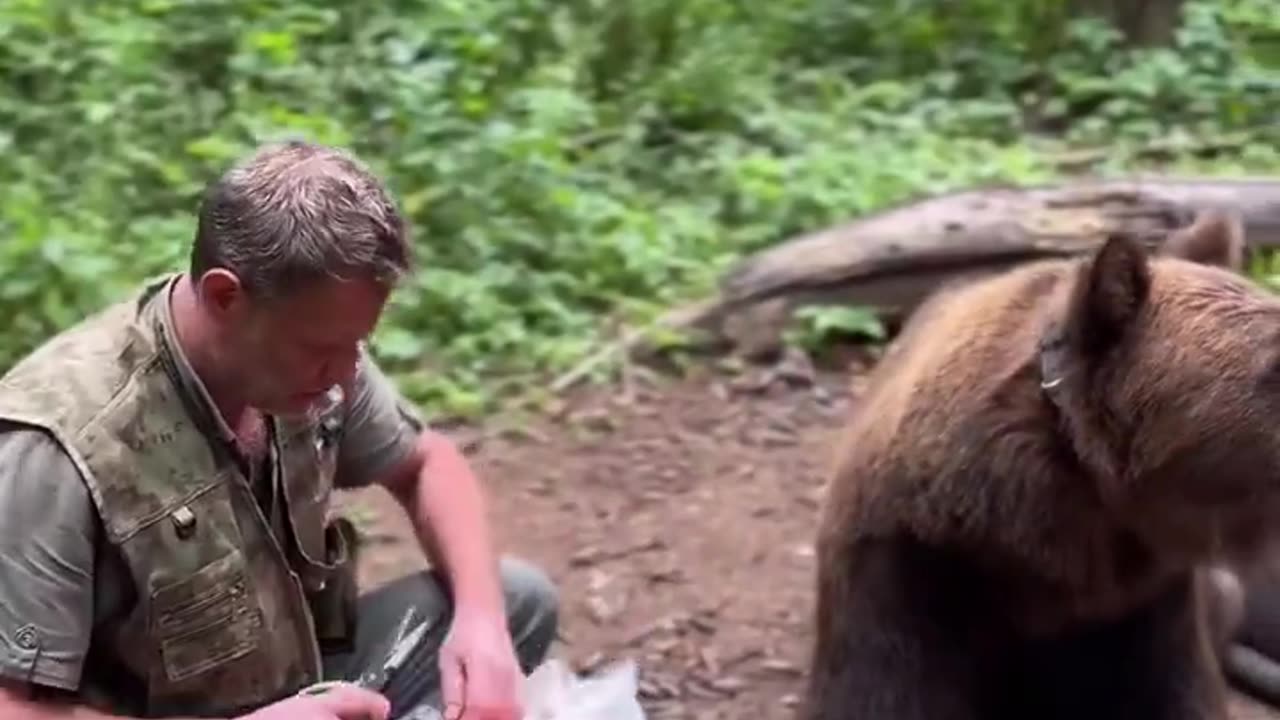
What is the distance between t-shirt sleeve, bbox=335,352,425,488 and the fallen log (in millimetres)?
3105

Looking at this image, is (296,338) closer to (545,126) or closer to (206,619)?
(206,619)

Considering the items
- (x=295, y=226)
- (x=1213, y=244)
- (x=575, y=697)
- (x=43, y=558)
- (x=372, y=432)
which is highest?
(x=295, y=226)

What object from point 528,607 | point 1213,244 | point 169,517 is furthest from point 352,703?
point 1213,244

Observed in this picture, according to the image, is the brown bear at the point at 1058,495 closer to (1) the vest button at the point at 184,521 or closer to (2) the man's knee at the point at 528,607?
(2) the man's knee at the point at 528,607

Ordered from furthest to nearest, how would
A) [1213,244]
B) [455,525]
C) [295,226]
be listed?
[1213,244] → [455,525] → [295,226]

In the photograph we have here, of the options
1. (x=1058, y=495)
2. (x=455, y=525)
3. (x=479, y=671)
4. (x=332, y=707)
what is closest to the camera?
(x=332, y=707)

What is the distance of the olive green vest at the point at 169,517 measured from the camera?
2.84 meters

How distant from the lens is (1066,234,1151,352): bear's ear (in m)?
3.31

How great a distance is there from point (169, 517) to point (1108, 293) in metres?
1.70

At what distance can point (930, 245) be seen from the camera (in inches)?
256

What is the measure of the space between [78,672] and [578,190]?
4932 millimetres

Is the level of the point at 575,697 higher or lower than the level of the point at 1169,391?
lower

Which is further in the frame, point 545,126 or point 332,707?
point 545,126

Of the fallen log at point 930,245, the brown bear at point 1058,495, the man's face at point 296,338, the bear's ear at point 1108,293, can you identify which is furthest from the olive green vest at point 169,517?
the fallen log at point 930,245
